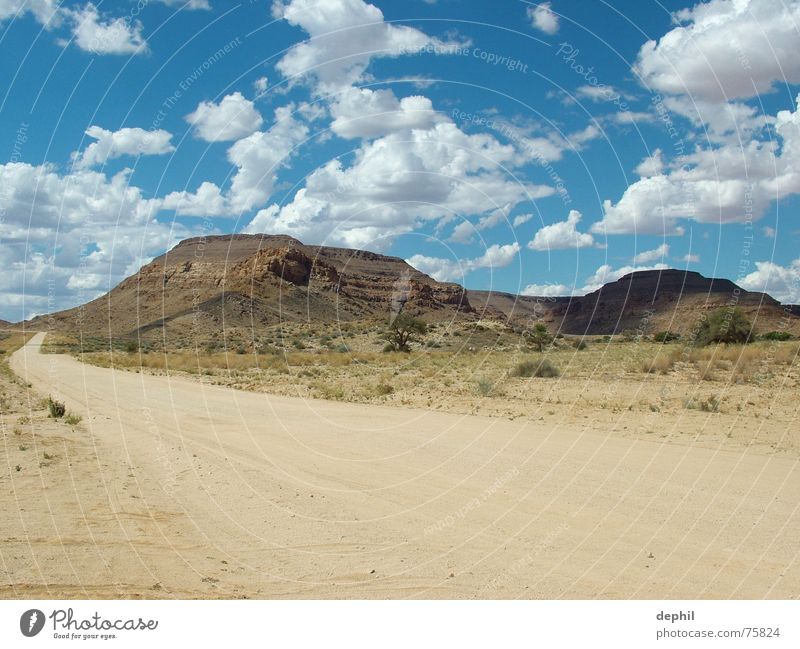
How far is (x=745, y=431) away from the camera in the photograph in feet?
50.5

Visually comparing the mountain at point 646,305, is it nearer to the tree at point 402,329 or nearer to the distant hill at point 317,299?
the distant hill at point 317,299

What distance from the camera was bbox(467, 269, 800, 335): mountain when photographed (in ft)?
386

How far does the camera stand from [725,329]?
139 feet

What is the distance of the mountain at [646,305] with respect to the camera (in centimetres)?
11769

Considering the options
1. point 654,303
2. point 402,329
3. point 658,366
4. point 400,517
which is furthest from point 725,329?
point 654,303

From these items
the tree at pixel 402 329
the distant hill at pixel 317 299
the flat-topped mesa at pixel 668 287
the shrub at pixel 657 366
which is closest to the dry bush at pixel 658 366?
the shrub at pixel 657 366

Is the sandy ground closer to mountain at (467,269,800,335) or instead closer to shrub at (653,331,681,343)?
shrub at (653,331,681,343)

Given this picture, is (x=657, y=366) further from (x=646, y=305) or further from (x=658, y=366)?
(x=646, y=305)

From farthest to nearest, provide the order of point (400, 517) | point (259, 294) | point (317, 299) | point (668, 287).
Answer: point (668, 287), point (317, 299), point (259, 294), point (400, 517)

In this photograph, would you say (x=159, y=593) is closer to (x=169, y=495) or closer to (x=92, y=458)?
(x=169, y=495)

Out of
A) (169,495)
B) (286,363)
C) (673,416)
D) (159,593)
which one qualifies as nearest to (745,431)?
(673,416)

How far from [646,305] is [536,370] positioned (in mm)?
125162

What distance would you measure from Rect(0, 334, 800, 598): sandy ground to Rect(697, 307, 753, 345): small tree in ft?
105

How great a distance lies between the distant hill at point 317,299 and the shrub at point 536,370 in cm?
7656
